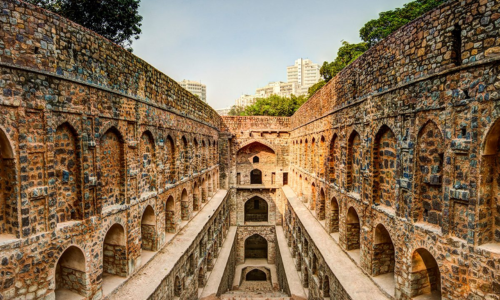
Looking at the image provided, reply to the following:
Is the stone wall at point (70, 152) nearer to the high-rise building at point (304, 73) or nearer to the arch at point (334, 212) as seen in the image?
the arch at point (334, 212)

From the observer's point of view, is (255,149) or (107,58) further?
(255,149)

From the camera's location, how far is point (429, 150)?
5480 millimetres

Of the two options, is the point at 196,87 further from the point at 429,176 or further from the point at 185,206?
the point at 429,176

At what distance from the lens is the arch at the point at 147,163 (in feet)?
27.4

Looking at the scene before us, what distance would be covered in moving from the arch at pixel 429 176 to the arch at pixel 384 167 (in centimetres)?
89

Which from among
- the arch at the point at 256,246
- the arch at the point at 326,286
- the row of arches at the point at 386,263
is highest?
the row of arches at the point at 386,263

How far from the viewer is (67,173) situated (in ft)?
18.4

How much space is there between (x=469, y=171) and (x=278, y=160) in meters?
17.5

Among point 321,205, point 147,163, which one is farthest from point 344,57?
point 147,163

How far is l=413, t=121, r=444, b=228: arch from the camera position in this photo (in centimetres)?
528

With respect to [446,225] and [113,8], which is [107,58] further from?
[113,8]

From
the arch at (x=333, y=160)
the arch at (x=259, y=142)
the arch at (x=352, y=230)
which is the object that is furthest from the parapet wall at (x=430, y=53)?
the arch at (x=259, y=142)

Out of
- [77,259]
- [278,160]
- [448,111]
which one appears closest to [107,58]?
[77,259]

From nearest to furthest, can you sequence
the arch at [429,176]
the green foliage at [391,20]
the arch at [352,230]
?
1. the arch at [429,176]
2. the arch at [352,230]
3. the green foliage at [391,20]
